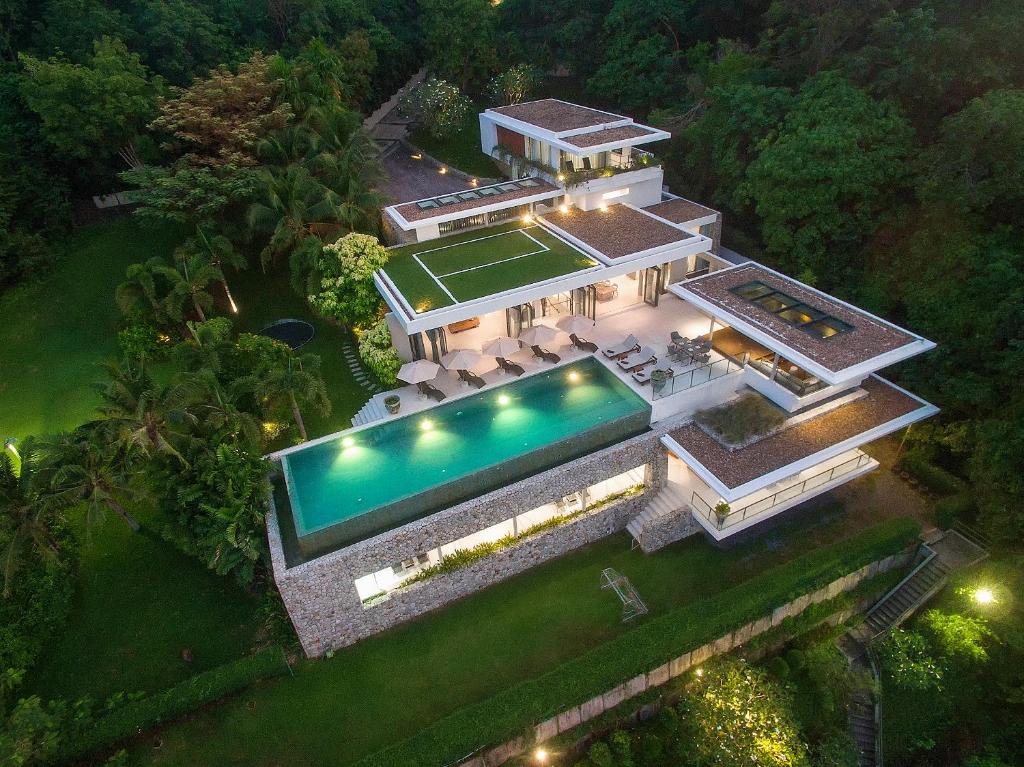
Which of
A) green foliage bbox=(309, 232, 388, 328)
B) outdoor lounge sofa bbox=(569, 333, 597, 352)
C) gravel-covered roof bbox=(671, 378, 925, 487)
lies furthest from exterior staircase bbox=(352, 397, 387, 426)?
gravel-covered roof bbox=(671, 378, 925, 487)

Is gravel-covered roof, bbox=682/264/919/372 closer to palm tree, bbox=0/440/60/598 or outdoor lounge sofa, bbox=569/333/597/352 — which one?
outdoor lounge sofa, bbox=569/333/597/352

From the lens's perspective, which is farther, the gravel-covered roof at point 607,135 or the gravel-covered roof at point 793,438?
the gravel-covered roof at point 607,135

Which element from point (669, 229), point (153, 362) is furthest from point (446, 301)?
point (153, 362)

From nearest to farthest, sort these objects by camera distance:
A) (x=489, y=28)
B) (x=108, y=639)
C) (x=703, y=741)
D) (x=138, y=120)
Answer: (x=703, y=741) → (x=108, y=639) → (x=138, y=120) → (x=489, y=28)

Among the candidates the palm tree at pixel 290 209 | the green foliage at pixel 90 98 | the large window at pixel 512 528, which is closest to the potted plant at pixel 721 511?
the large window at pixel 512 528

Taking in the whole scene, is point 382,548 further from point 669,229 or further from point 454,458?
point 669,229

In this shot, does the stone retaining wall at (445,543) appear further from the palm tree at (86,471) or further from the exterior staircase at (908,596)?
the exterior staircase at (908,596)

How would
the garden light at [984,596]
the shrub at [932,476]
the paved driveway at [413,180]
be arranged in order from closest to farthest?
the garden light at [984,596]
the shrub at [932,476]
the paved driveway at [413,180]

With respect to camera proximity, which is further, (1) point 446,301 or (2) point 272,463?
(1) point 446,301
